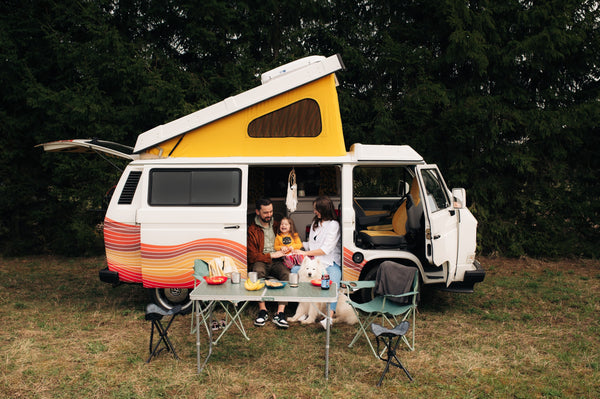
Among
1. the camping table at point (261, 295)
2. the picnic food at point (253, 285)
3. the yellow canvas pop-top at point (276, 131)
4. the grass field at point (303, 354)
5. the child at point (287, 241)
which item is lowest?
the grass field at point (303, 354)

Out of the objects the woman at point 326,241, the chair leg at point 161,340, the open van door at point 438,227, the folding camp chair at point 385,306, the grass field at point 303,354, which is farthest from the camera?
the woman at point 326,241

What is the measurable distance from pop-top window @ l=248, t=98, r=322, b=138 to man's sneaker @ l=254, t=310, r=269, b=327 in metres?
2.31

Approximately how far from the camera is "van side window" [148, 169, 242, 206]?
6301 millimetres

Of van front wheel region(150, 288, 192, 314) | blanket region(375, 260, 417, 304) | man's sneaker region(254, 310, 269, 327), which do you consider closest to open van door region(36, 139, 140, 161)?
van front wheel region(150, 288, 192, 314)

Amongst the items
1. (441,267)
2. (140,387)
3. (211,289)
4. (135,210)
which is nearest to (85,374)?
(140,387)

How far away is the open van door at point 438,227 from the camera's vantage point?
5.98 meters

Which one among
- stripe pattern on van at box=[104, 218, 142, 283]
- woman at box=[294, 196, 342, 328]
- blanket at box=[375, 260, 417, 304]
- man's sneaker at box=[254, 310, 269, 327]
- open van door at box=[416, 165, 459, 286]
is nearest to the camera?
blanket at box=[375, 260, 417, 304]

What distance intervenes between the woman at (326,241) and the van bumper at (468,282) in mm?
1493

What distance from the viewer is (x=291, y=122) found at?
6402 millimetres

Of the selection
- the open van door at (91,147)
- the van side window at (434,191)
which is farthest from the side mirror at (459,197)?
the open van door at (91,147)

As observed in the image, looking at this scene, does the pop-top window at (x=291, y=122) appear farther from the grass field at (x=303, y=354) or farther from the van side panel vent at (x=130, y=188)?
the grass field at (x=303, y=354)

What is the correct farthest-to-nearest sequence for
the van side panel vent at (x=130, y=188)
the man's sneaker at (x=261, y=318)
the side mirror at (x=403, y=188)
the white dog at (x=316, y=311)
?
the side mirror at (x=403, y=188) → the van side panel vent at (x=130, y=188) → the man's sneaker at (x=261, y=318) → the white dog at (x=316, y=311)

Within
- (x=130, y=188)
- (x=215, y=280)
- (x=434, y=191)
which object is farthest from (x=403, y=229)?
(x=130, y=188)

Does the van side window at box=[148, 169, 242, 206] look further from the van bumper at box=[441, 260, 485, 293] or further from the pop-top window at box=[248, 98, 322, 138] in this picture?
the van bumper at box=[441, 260, 485, 293]
